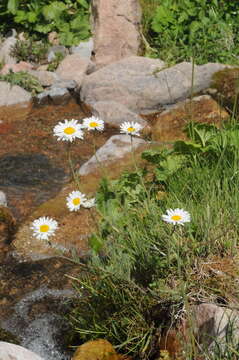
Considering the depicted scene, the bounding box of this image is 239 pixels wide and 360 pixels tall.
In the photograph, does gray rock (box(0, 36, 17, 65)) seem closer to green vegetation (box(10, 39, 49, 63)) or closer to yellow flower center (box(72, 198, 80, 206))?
green vegetation (box(10, 39, 49, 63))

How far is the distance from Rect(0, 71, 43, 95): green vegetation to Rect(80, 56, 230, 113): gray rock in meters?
0.66

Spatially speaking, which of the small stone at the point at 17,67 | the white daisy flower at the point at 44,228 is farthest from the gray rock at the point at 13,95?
the white daisy flower at the point at 44,228

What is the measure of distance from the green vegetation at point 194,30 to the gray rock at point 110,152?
2.28m

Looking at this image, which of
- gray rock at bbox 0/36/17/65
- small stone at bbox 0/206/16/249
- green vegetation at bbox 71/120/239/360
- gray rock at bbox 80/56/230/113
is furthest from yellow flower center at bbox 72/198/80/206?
gray rock at bbox 0/36/17/65

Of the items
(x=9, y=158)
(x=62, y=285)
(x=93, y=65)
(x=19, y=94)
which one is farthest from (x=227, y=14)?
(x=62, y=285)

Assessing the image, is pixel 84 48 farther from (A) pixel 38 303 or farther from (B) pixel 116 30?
(A) pixel 38 303

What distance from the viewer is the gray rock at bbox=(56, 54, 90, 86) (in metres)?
8.72

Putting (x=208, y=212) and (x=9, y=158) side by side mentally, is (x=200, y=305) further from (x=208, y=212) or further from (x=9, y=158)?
(x=9, y=158)

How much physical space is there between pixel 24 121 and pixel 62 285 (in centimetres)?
349

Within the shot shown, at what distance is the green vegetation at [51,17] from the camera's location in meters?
9.20

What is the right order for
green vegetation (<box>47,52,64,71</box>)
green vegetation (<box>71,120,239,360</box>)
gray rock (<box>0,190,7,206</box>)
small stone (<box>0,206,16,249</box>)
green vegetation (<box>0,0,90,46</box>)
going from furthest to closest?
green vegetation (<box>0,0,90,46</box>), green vegetation (<box>47,52,64,71</box>), gray rock (<box>0,190,7,206</box>), small stone (<box>0,206,16,249</box>), green vegetation (<box>71,120,239,360</box>)

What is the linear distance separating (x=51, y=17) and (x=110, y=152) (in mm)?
3852

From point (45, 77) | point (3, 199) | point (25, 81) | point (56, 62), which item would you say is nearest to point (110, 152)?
point (3, 199)

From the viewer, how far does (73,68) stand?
883cm
